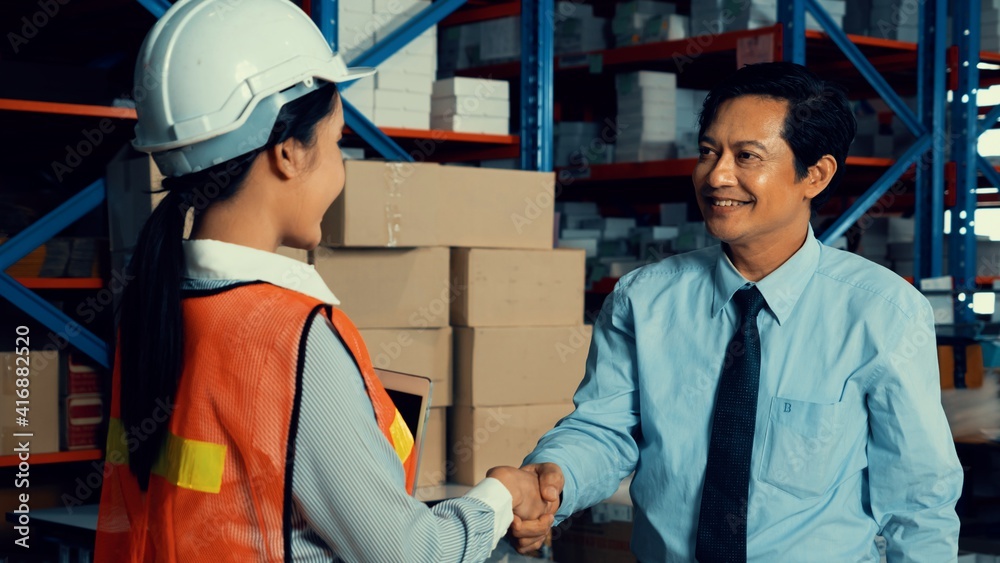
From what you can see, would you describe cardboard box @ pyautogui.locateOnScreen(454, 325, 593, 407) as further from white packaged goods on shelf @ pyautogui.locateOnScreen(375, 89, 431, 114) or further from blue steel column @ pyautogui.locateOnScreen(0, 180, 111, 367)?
blue steel column @ pyautogui.locateOnScreen(0, 180, 111, 367)

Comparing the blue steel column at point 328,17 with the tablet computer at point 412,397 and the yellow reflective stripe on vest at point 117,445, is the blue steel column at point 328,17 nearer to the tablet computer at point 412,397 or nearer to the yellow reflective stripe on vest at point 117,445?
the tablet computer at point 412,397

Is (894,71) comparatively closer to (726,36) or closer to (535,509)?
(726,36)

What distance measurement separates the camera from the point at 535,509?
2.02 metres

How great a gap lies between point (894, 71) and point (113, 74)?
4.31 meters

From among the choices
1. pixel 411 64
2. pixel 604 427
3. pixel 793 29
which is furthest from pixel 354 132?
pixel 604 427

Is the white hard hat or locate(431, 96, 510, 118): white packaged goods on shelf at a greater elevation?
locate(431, 96, 510, 118): white packaged goods on shelf

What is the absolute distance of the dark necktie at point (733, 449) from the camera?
1.92 m

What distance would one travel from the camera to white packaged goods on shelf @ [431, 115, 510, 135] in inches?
176

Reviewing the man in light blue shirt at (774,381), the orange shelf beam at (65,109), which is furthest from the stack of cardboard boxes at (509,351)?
the man in light blue shirt at (774,381)

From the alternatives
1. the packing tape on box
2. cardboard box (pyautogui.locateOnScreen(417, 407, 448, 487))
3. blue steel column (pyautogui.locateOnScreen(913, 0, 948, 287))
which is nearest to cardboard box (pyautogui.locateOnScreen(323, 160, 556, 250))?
the packing tape on box

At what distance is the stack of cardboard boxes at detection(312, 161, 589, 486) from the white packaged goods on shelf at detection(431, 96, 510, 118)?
1.86 ft

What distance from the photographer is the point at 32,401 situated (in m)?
3.82

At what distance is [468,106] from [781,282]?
265cm

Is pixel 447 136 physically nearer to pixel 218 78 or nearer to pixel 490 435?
pixel 490 435
